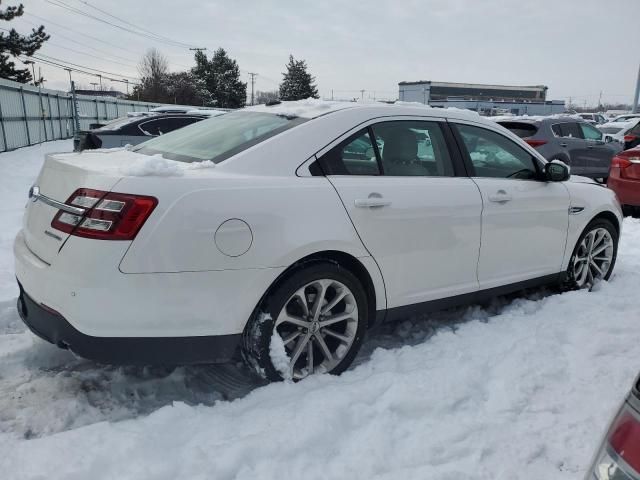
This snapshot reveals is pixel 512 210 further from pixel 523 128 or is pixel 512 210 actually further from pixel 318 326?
pixel 523 128

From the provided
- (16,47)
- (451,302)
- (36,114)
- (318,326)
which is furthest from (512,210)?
(16,47)

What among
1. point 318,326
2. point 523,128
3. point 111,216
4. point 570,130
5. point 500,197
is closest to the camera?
point 111,216

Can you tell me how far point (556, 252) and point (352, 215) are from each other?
2.18 meters

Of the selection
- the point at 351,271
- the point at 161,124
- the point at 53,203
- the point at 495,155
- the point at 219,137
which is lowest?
the point at 351,271

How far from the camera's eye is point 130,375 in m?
3.02

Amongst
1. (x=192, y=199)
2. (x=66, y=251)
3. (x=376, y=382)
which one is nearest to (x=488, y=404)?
(x=376, y=382)

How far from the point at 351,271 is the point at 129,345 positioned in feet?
4.11

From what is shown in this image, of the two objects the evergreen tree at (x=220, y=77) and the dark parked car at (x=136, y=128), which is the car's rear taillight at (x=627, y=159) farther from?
the evergreen tree at (x=220, y=77)

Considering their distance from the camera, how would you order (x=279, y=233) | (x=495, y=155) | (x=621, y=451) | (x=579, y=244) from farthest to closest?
1. (x=579, y=244)
2. (x=495, y=155)
3. (x=279, y=233)
4. (x=621, y=451)

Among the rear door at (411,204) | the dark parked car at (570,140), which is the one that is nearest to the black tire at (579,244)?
the rear door at (411,204)

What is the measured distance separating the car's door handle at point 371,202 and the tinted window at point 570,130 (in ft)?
31.7

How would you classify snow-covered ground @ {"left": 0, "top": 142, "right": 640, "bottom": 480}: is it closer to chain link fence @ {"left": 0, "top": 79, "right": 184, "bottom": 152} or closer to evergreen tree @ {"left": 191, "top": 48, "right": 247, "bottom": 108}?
chain link fence @ {"left": 0, "top": 79, "right": 184, "bottom": 152}

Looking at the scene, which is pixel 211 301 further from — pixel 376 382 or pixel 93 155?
pixel 93 155

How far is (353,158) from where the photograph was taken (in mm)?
3115
